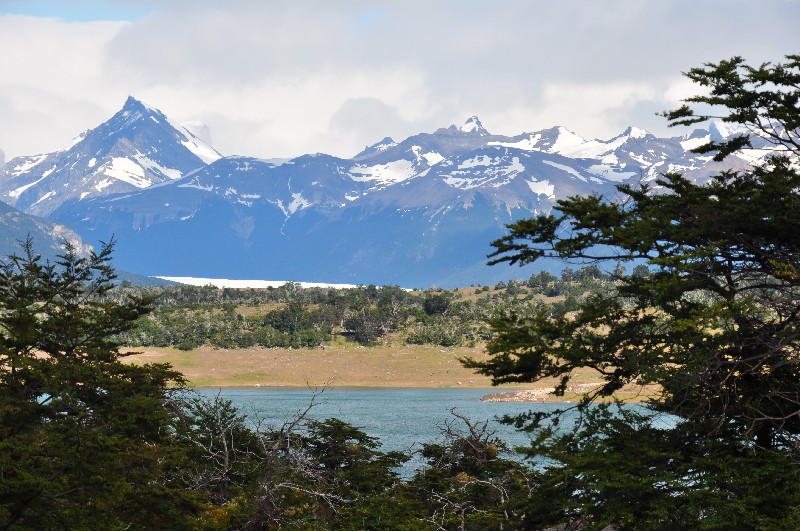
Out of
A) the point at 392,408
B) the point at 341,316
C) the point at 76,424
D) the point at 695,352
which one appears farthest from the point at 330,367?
the point at 695,352

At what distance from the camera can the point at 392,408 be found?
8606 centimetres

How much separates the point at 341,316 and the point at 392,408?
199 ft

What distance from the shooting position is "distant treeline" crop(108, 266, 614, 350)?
440ft

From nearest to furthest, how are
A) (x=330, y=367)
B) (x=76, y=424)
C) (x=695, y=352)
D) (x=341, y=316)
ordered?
(x=695, y=352) < (x=76, y=424) < (x=330, y=367) < (x=341, y=316)

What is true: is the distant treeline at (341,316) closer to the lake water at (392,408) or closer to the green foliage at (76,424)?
the lake water at (392,408)

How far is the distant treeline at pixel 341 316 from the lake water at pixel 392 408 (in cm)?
1830

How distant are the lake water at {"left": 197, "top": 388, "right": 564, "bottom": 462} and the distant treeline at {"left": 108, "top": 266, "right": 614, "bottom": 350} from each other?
60.1ft

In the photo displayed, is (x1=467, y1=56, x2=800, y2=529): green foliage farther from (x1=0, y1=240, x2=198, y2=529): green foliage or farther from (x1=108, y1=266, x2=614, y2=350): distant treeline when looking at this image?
(x1=108, y1=266, x2=614, y2=350): distant treeline

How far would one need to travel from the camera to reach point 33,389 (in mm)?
29016

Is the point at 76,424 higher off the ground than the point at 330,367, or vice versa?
the point at 330,367

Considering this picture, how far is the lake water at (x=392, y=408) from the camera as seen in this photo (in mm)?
59909

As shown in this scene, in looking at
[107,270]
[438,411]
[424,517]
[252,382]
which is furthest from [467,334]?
[424,517]

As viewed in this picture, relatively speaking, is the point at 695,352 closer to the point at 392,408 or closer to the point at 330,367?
the point at 392,408

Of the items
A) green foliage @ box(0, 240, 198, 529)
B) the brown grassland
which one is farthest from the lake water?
green foliage @ box(0, 240, 198, 529)
